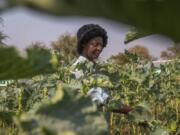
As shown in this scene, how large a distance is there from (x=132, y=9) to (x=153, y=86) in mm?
6477

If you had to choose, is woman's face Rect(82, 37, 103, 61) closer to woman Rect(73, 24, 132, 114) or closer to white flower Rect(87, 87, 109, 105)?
woman Rect(73, 24, 132, 114)

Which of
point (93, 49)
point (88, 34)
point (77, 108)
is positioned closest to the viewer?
point (77, 108)

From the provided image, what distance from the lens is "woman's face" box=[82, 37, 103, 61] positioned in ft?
11.4

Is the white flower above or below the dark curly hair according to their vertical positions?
below

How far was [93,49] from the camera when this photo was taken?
137 inches

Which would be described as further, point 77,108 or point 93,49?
point 93,49

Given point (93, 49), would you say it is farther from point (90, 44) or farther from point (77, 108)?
point (77, 108)

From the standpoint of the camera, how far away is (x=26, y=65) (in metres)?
0.64

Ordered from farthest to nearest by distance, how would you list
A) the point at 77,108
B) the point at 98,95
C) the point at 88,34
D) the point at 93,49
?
the point at 88,34
the point at 93,49
the point at 98,95
the point at 77,108

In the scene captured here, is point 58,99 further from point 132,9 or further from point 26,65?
point 132,9

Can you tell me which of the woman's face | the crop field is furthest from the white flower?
the woman's face

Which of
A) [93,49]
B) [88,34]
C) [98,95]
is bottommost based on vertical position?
[98,95]

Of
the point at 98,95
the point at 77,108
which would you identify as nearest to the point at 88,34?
the point at 98,95

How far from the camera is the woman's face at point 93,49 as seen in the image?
137 inches
